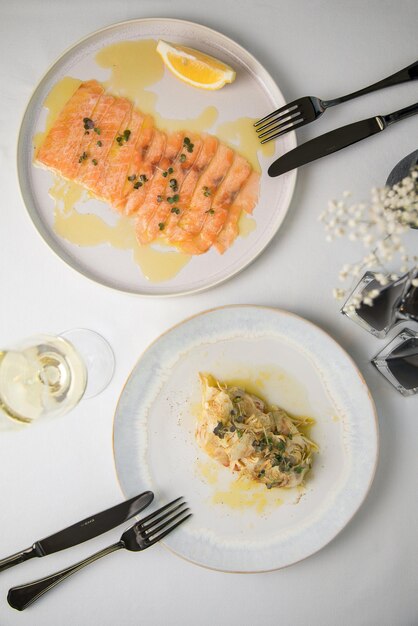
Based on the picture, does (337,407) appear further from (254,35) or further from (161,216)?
(254,35)

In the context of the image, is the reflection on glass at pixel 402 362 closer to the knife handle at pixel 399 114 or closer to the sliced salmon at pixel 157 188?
the knife handle at pixel 399 114

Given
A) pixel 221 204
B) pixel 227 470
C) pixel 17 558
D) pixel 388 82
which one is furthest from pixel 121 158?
pixel 17 558

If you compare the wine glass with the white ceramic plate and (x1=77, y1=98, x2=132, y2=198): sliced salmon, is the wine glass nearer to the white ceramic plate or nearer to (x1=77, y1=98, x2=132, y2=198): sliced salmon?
the white ceramic plate

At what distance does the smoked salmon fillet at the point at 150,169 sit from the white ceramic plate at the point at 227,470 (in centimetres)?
25

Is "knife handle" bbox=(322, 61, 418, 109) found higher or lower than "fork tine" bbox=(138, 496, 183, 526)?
higher

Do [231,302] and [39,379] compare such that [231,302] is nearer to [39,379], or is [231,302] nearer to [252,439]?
[252,439]

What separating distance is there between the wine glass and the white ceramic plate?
15 centimetres

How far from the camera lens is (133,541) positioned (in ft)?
4.45

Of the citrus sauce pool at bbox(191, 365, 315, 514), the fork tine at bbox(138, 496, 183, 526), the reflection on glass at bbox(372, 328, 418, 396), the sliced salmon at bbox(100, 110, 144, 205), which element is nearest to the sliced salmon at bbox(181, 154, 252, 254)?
the sliced salmon at bbox(100, 110, 144, 205)

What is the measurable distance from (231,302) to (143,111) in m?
0.56

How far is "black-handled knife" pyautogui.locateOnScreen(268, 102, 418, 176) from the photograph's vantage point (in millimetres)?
1291

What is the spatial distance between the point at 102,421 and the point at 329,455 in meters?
0.62

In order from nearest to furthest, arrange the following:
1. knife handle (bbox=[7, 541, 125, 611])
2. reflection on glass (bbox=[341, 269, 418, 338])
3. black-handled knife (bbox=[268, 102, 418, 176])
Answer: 1. reflection on glass (bbox=[341, 269, 418, 338])
2. black-handled knife (bbox=[268, 102, 418, 176])
3. knife handle (bbox=[7, 541, 125, 611])

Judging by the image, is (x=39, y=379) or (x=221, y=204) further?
(x=221, y=204)
